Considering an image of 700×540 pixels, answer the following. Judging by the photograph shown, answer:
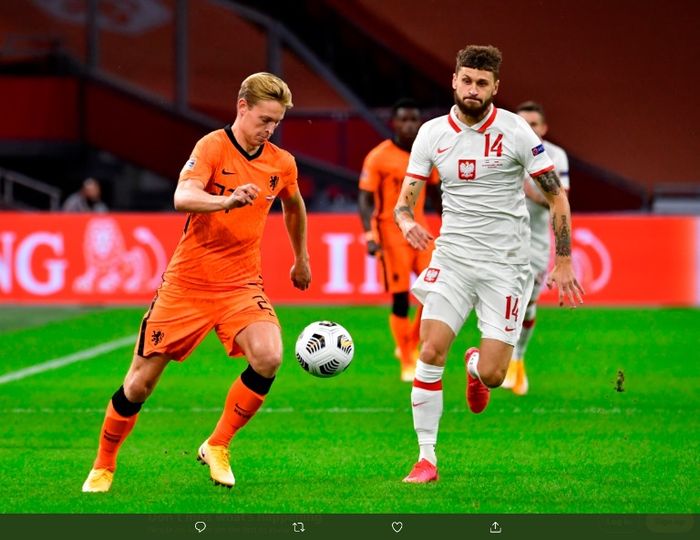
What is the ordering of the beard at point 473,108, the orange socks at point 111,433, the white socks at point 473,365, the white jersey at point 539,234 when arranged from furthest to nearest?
the white jersey at point 539,234 < the white socks at point 473,365 < the beard at point 473,108 < the orange socks at point 111,433

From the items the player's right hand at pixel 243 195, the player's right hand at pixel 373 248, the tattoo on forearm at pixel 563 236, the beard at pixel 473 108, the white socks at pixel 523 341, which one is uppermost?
the beard at pixel 473 108

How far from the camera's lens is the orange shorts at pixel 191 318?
307 inches

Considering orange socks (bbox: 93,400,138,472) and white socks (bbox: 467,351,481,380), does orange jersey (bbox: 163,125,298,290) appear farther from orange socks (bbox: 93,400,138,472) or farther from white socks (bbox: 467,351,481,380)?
white socks (bbox: 467,351,481,380)

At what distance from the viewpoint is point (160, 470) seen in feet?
28.6

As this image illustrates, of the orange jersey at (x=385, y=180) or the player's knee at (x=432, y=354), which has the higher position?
the orange jersey at (x=385, y=180)

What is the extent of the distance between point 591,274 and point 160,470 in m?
12.3

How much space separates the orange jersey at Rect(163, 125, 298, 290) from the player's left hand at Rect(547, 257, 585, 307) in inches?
57.3

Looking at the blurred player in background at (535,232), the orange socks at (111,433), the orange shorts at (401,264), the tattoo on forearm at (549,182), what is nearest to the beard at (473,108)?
the tattoo on forearm at (549,182)

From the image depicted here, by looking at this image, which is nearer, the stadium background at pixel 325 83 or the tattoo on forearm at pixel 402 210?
the tattoo on forearm at pixel 402 210

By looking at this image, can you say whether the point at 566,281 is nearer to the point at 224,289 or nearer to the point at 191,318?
the point at 224,289

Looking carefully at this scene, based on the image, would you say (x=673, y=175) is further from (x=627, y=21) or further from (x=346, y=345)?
(x=346, y=345)

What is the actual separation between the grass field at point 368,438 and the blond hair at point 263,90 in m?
1.97

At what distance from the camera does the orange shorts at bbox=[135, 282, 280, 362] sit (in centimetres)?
779

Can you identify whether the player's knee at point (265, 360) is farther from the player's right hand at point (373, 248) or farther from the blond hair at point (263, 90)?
the player's right hand at point (373, 248)
